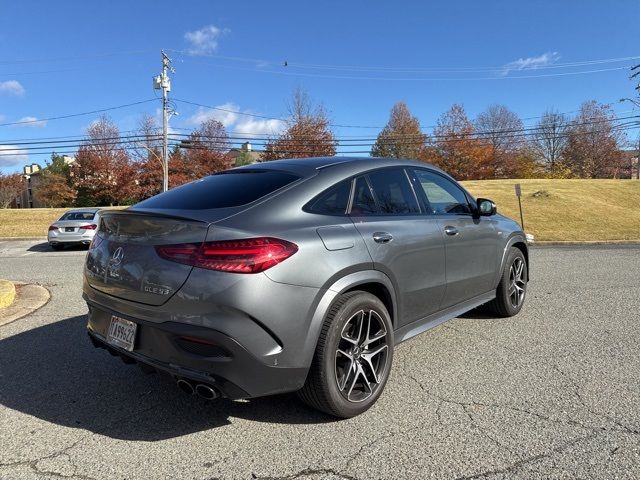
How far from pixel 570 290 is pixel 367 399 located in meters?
5.04

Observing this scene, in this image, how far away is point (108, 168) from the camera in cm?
4519

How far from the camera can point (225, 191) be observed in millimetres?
3154

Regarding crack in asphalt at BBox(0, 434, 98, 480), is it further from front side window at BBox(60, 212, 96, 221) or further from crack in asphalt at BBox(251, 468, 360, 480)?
front side window at BBox(60, 212, 96, 221)

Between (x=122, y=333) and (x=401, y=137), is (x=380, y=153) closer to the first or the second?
(x=401, y=137)

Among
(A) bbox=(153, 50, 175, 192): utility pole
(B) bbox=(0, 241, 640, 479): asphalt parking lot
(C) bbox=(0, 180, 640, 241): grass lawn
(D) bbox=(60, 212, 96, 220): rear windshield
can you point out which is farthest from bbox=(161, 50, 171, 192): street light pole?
(B) bbox=(0, 241, 640, 479): asphalt parking lot

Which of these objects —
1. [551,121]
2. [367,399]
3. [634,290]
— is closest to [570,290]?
[634,290]

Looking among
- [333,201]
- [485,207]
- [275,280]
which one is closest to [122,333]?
[275,280]

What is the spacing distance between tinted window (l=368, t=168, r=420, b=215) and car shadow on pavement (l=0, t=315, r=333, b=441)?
5.14 ft

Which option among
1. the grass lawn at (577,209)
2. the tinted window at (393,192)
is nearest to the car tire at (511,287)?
the tinted window at (393,192)

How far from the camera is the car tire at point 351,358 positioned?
2.78 meters

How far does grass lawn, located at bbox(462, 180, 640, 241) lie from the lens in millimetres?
17562

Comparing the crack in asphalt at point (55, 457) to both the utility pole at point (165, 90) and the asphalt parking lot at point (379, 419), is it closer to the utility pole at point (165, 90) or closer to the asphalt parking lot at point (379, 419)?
the asphalt parking lot at point (379, 419)

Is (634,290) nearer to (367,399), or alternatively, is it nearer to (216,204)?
(367,399)

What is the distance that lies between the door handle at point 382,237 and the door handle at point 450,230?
0.84 meters
